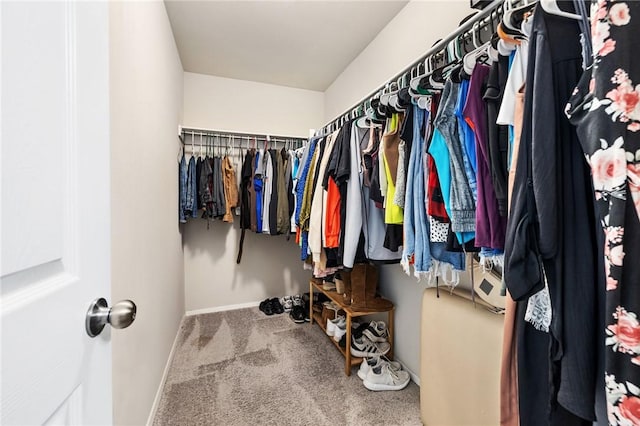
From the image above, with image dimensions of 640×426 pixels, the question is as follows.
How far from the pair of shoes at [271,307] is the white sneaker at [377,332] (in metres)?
1.16

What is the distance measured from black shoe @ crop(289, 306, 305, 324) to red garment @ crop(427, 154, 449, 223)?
2.06 m

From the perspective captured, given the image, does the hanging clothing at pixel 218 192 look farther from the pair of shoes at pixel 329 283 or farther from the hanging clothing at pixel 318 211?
the hanging clothing at pixel 318 211

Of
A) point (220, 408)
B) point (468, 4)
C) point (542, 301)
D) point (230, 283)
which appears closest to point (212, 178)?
point (230, 283)

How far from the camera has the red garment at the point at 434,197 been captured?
92 centimetres

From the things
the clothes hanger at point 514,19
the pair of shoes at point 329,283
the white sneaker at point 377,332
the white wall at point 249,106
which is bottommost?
the white sneaker at point 377,332

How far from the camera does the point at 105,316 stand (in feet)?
1.61

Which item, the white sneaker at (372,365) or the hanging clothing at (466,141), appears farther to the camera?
the white sneaker at (372,365)

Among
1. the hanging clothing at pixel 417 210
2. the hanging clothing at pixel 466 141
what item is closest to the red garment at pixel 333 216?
the hanging clothing at pixel 417 210

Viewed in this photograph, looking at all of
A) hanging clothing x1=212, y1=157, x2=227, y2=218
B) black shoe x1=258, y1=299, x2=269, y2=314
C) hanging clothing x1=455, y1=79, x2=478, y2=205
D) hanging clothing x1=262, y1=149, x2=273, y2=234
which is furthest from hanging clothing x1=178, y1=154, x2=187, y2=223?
hanging clothing x1=455, y1=79, x2=478, y2=205

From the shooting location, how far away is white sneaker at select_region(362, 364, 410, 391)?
1659mm

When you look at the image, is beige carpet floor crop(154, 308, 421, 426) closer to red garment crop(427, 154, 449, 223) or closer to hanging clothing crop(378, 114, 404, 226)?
hanging clothing crop(378, 114, 404, 226)

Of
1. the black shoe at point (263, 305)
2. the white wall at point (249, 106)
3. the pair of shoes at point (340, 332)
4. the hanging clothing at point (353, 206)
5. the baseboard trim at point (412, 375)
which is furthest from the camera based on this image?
the black shoe at point (263, 305)

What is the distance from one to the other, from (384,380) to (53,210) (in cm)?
185

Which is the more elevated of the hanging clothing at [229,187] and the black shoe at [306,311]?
the hanging clothing at [229,187]
